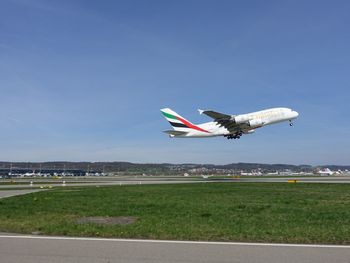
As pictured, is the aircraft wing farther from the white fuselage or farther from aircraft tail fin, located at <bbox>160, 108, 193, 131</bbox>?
aircraft tail fin, located at <bbox>160, 108, 193, 131</bbox>

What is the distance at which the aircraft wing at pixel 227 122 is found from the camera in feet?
182

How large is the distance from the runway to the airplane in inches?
1799

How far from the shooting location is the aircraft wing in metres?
55.4

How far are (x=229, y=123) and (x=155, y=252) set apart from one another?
49362 mm

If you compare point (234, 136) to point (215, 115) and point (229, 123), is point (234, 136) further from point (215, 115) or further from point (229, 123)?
point (215, 115)

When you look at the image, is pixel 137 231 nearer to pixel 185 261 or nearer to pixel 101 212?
pixel 185 261

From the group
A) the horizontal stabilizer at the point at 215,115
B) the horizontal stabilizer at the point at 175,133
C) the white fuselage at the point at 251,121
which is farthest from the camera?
the horizontal stabilizer at the point at 175,133

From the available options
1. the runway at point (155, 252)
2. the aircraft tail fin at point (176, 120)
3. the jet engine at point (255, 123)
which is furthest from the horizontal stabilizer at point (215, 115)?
the runway at point (155, 252)

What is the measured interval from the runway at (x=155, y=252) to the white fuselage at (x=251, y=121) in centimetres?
4750

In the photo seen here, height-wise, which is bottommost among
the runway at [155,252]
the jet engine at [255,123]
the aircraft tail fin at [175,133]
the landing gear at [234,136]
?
the runway at [155,252]

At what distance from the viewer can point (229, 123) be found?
2249 inches

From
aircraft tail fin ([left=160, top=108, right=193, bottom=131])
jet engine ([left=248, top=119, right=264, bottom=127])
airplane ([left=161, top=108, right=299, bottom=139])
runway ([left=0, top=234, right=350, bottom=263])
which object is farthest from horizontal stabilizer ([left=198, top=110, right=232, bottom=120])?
runway ([left=0, top=234, right=350, bottom=263])

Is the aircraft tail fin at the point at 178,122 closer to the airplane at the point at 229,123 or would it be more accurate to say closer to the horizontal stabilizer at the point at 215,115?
the airplane at the point at 229,123

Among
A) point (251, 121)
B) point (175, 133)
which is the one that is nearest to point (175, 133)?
point (175, 133)
